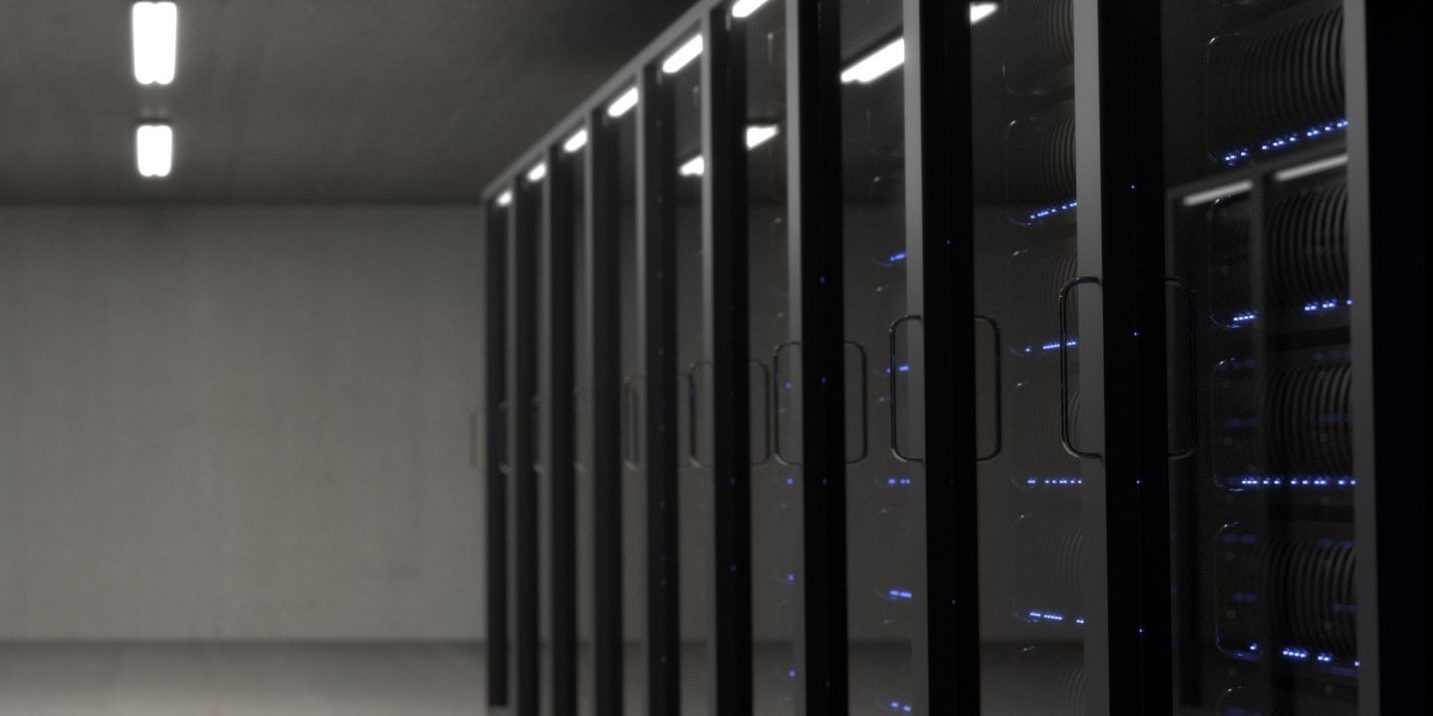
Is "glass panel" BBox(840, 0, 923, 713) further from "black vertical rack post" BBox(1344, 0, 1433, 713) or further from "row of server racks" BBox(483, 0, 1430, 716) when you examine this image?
"black vertical rack post" BBox(1344, 0, 1433, 713)

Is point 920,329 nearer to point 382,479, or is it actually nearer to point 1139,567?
point 1139,567

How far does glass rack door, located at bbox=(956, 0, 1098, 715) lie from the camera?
2.95 meters

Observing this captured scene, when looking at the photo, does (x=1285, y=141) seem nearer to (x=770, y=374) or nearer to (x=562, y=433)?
(x=770, y=374)

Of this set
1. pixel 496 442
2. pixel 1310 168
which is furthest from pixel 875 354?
pixel 496 442

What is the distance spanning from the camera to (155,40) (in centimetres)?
612

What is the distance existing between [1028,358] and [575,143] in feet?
12.5

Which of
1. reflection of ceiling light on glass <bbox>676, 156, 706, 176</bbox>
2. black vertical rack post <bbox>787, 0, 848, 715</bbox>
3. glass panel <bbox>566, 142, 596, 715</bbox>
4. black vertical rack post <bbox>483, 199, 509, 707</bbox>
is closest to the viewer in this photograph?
black vertical rack post <bbox>787, 0, 848, 715</bbox>

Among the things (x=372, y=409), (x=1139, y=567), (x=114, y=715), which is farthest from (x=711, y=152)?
(x=372, y=409)

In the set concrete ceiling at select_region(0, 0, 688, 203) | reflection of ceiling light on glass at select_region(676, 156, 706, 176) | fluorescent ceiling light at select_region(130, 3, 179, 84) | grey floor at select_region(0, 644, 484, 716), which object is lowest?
grey floor at select_region(0, 644, 484, 716)

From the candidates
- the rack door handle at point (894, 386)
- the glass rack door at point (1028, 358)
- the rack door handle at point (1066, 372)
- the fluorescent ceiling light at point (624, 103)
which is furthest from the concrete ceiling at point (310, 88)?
the rack door handle at point (1066, 372)

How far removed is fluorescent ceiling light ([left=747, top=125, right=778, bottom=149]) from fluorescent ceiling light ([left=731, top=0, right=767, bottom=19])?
31cm

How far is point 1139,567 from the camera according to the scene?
270 centimetres

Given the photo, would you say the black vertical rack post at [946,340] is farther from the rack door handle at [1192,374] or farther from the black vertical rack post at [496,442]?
the black vertical rack post at [496,442]

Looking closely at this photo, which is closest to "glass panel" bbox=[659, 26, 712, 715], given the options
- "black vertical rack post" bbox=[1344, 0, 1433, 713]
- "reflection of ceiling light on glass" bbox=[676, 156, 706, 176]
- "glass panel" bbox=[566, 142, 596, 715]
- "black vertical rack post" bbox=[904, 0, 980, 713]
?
"reflection of ceiling light on glass" bbox=[676, 156, 706, 176]
